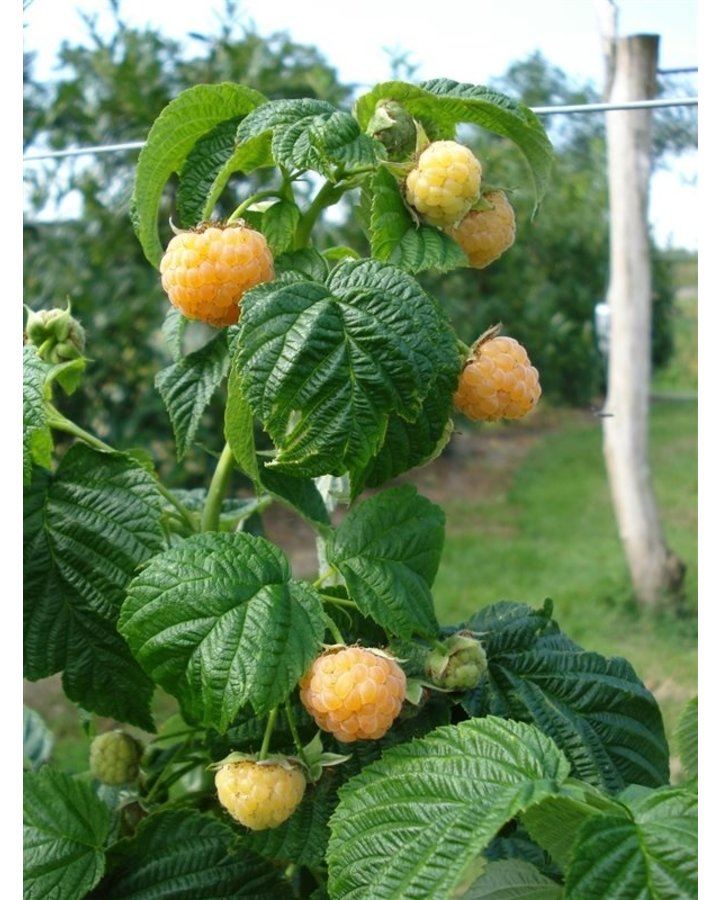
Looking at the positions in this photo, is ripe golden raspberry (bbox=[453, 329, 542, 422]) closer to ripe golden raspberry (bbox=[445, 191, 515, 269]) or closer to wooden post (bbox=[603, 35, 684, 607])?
ripe golden raspberry (bbox=[445, 191, 515, 269])

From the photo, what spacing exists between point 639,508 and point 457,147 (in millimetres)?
2793

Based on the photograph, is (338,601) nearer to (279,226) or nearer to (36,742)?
(279,226)

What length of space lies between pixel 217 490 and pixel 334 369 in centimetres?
21

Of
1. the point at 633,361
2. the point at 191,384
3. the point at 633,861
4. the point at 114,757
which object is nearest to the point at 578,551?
the point at 633,361

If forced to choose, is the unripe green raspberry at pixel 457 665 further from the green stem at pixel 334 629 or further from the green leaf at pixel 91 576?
the green leaf at pixel 91 576

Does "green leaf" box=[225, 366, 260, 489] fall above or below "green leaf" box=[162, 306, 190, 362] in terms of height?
below

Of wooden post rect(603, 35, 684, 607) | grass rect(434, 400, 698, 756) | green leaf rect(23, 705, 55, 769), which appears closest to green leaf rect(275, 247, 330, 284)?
green leaf rect(23, 705, 55, 769)

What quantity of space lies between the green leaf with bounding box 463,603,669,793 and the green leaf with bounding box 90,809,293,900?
183mm

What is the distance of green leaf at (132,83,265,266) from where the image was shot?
70 cm

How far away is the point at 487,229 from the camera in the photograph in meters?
0.68

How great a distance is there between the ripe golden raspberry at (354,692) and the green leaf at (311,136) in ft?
0.87

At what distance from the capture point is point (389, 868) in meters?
0.56

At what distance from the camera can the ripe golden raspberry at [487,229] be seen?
2.24 ft

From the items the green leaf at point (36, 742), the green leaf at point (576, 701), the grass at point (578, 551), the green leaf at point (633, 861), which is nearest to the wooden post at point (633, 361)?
the grass at point (578, 551)
